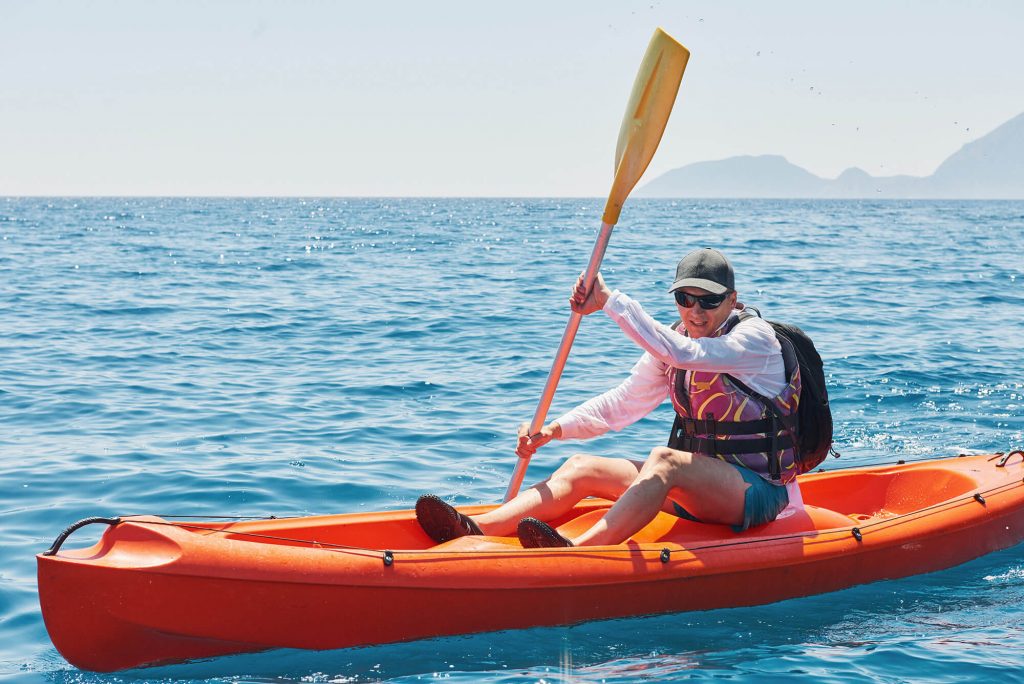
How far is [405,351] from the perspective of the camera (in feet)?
35.4

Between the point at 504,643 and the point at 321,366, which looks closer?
the point at 504,643

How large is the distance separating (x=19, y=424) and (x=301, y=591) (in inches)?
172

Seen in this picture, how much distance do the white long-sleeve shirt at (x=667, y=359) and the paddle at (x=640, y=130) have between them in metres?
0.27

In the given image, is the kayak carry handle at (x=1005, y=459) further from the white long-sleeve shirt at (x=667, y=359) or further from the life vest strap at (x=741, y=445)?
A: the white long-sleeve shirt at (x=667, y=359)

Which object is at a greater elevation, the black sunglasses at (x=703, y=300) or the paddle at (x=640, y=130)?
the paddle at (x=640, y=130)

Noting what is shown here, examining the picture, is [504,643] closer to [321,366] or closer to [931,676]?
[931,676]

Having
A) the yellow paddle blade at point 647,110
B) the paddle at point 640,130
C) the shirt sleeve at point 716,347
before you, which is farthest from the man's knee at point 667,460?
the yellow paddle blade at point 647,110

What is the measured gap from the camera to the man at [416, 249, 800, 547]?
421 cm

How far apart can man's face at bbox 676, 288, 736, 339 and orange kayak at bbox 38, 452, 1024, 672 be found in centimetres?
88

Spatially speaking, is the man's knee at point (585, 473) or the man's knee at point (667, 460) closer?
the man's knee at point (667, 460)

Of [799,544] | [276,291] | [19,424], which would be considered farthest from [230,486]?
[276,291]

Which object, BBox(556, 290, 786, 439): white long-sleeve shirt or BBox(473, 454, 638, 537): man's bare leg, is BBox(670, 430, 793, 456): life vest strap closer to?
BBox(556, 290, 786, 439): white long-sleeve shirt

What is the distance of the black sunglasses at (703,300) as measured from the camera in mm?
4254

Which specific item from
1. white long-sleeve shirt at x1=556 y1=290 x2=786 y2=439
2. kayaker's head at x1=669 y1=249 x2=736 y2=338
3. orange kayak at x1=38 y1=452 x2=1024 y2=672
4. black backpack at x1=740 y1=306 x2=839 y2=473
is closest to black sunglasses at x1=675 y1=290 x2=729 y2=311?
kayaker's head at x1=669 y1=249 x2=736 y2=338
